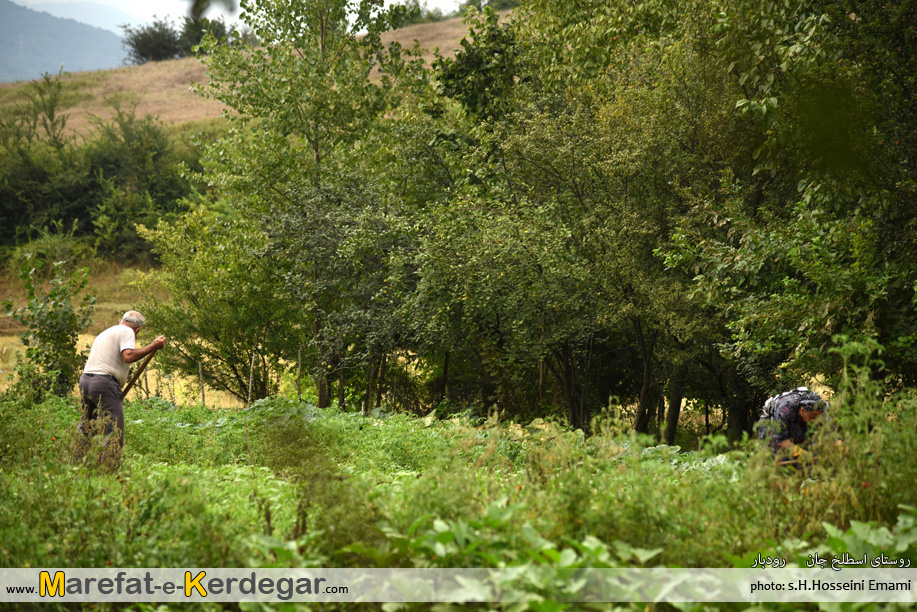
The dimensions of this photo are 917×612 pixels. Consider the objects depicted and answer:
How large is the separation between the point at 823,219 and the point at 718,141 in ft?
9.25

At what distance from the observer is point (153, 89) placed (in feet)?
177

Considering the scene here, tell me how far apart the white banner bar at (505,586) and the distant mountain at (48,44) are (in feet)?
227

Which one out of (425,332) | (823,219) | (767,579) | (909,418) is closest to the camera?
(767,579)

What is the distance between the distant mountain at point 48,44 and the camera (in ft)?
214

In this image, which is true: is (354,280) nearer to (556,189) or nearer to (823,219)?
(556,189)

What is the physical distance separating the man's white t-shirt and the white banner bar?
12.6 ft

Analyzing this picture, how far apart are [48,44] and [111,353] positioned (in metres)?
95.5

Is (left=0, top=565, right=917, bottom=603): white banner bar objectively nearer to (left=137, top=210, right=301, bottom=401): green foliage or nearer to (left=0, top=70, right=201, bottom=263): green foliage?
(left=137, top=210, right=301, bottom=401): green foliage

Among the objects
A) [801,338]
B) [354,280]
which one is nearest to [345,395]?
[354,280]

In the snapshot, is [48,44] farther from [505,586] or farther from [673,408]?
[505,586]

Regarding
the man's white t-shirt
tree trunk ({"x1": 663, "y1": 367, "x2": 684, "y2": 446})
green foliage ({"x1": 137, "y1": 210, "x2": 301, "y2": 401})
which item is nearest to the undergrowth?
the man's white t-shirt

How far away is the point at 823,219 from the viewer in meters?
6.96

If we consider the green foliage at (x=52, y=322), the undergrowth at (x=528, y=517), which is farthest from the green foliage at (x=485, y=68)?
the undergrowth at (x=528, y=517)

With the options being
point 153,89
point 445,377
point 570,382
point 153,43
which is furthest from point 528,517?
point 153,43
